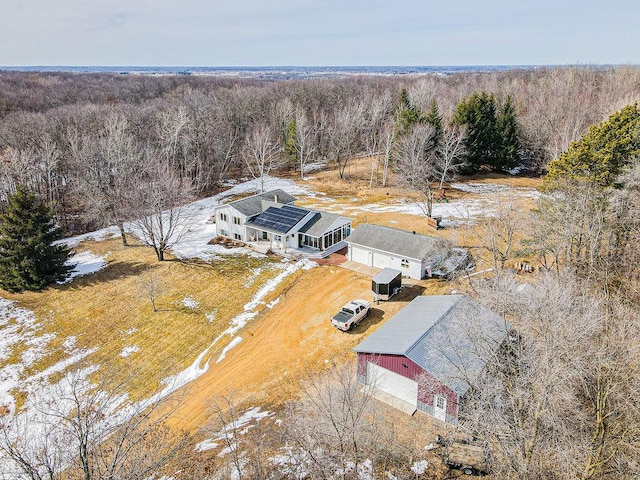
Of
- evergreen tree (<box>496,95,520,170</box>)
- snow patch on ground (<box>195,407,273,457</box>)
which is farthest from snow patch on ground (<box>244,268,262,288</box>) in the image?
evergreen tree (<box>496,95,520,170</box>)

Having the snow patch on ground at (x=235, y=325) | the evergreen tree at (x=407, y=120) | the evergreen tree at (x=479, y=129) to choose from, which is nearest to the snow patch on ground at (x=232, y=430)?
the snow patch on ground at (x=235, y=325)

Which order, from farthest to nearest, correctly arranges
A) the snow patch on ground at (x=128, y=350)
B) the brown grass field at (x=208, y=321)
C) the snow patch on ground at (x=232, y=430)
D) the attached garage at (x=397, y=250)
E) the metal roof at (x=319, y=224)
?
the metal roof at (x=319, y=224) → the attached garage at (x=397, y=250) → the snow patch on ground at (x=128, y=350) → the brown grass field at (x=208, y=321) → the snow patch on ground at (x=232, y=430)

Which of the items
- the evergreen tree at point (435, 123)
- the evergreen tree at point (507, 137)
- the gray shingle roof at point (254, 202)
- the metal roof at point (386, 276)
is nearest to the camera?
the metal roof at point (386, 276)

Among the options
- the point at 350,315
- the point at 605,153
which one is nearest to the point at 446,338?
the point at 350,315

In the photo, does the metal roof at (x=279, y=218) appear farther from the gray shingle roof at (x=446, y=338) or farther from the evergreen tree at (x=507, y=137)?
the evergreen tree at (x=507, y=137)

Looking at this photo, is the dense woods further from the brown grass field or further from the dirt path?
the dirt path

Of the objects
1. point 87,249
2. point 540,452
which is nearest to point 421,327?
point 540,452

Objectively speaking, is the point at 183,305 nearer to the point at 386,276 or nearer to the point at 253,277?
the point at 253,277
